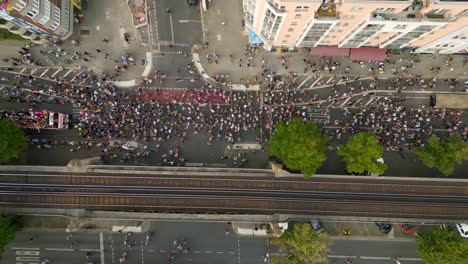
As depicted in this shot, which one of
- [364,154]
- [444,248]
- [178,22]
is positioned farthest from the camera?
[178,22]

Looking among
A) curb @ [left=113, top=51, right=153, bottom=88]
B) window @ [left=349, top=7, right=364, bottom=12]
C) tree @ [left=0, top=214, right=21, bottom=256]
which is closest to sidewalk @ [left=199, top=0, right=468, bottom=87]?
curb @ [left=113, top=51, right=153, bottom=88]

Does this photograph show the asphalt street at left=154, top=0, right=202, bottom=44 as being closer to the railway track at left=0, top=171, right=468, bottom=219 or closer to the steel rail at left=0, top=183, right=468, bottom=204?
the railway track at left=0, top=171, right=468, bottom=219

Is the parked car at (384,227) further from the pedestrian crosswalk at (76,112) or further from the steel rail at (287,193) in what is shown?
the pedestrian crosswalk at (76,112)

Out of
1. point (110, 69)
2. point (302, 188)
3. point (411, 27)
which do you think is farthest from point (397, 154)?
point (110, 69)

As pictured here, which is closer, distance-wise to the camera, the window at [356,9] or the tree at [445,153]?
the window at [356,9]

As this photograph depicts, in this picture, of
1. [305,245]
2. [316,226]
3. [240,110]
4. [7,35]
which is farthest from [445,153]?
[7,35]

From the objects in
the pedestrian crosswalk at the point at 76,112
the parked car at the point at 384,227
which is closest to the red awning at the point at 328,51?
the parked car at the point at 384,227

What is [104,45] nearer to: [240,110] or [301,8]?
[240,110]
